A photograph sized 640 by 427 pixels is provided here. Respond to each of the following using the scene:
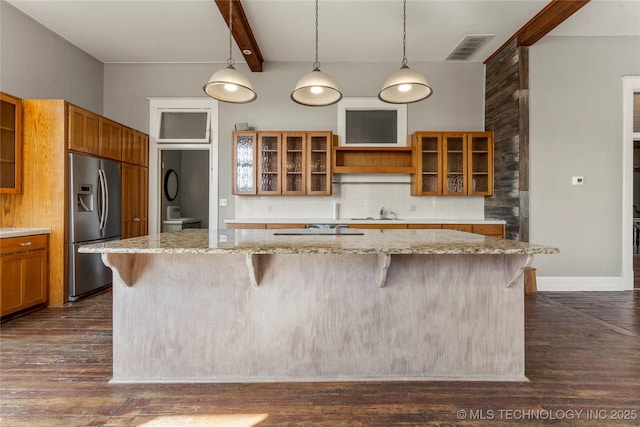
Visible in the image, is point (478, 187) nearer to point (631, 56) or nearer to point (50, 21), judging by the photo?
point (631, 56)

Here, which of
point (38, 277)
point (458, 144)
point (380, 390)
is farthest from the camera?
point (458, 144)

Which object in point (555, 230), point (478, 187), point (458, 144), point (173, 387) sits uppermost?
point (458, 144)

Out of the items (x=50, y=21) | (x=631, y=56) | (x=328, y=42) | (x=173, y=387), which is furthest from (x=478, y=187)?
(x=50, y=21)

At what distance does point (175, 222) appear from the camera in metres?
5.96

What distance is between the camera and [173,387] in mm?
1992

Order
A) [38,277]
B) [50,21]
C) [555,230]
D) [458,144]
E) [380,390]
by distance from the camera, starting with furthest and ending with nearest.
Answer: [458,144] < [555,230] < [50,21] < [38,277] < [380,390]

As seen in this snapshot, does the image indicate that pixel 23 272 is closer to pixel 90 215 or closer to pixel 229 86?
pixel 90 215

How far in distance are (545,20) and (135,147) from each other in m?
5.14

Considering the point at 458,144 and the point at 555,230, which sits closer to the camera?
the point at 555,230

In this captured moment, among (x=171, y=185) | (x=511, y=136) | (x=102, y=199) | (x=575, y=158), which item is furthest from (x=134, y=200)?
(x=575, y=158)

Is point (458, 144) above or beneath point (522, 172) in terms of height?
above

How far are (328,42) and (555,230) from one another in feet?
12.0

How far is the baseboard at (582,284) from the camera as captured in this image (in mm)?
4332

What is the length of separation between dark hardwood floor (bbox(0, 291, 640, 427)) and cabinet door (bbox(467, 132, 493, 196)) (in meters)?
2.54
